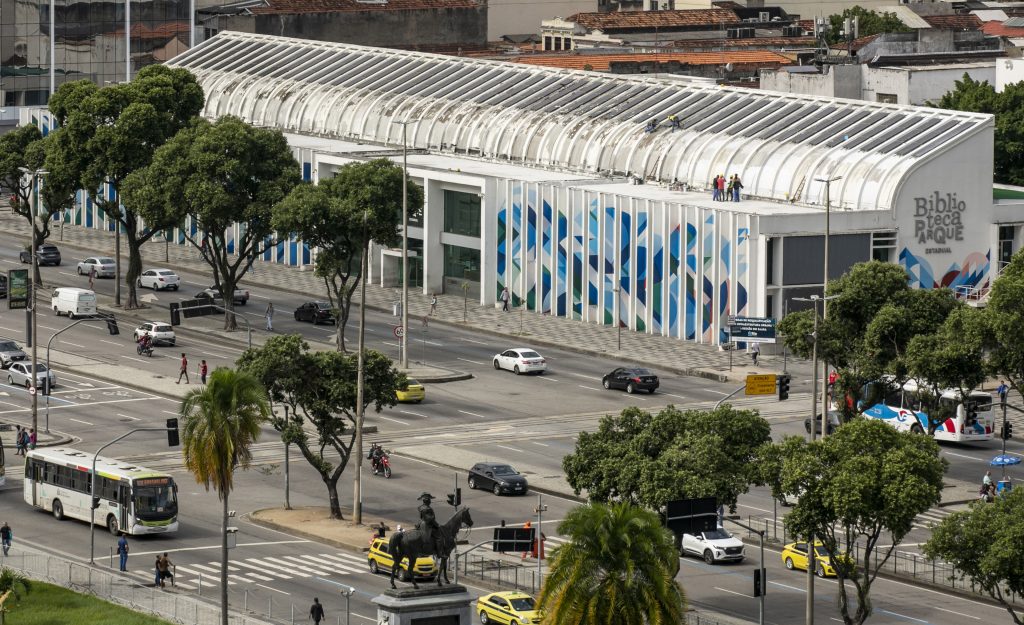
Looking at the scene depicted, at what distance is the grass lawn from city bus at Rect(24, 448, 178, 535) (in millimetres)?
9843

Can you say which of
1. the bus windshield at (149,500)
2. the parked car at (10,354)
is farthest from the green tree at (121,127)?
the bus windshield at (149,500)

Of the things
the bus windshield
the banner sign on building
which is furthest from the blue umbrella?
the banner sign on building

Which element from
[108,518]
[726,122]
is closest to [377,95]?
[726,122]

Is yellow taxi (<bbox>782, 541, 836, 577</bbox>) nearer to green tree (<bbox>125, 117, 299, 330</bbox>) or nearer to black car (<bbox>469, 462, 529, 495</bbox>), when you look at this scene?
black car (<bbox>469, 462, 529, 495</bbox>)

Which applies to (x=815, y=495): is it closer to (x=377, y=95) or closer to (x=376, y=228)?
(x=376, y=228)

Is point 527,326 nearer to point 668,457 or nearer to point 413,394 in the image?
point 413,394

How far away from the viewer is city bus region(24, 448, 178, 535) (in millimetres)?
92062

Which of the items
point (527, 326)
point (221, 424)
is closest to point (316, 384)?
point (221, 424)

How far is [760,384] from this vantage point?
108m

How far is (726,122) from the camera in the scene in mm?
148125

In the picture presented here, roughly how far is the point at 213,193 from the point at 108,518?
150 feet

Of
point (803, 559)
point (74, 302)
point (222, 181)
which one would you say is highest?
point (222, 181)

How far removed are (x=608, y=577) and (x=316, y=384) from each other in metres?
35.3

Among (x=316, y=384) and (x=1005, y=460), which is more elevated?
(x=316, y=384)
